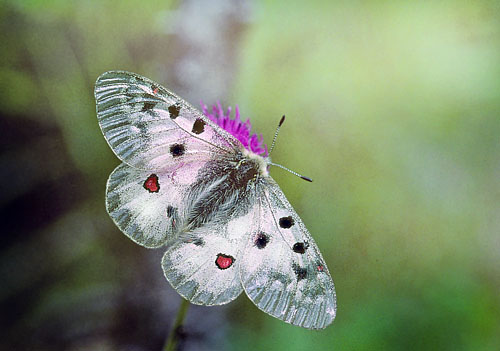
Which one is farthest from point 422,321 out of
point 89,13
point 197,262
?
point 89,13

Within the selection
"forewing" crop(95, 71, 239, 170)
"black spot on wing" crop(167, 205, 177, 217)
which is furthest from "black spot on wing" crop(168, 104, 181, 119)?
"black spot on wing" crop(167, 205, 177, 217)

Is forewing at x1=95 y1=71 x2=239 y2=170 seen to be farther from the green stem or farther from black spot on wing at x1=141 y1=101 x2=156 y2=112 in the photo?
the green stem

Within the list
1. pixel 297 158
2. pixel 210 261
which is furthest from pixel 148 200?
pixel 297 158

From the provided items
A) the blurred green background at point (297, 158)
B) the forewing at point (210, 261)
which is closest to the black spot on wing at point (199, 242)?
the forewing at point (210, 261)

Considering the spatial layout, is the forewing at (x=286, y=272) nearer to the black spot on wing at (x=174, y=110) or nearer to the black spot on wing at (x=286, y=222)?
the black spot on wing at (x=286, y=222)

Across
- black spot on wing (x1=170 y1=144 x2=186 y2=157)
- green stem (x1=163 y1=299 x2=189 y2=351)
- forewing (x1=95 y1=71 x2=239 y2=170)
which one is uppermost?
forewing (x1=95 y1=71 x2=239 y2=170)

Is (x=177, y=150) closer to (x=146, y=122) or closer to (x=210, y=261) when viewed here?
(x=146, y=122)
